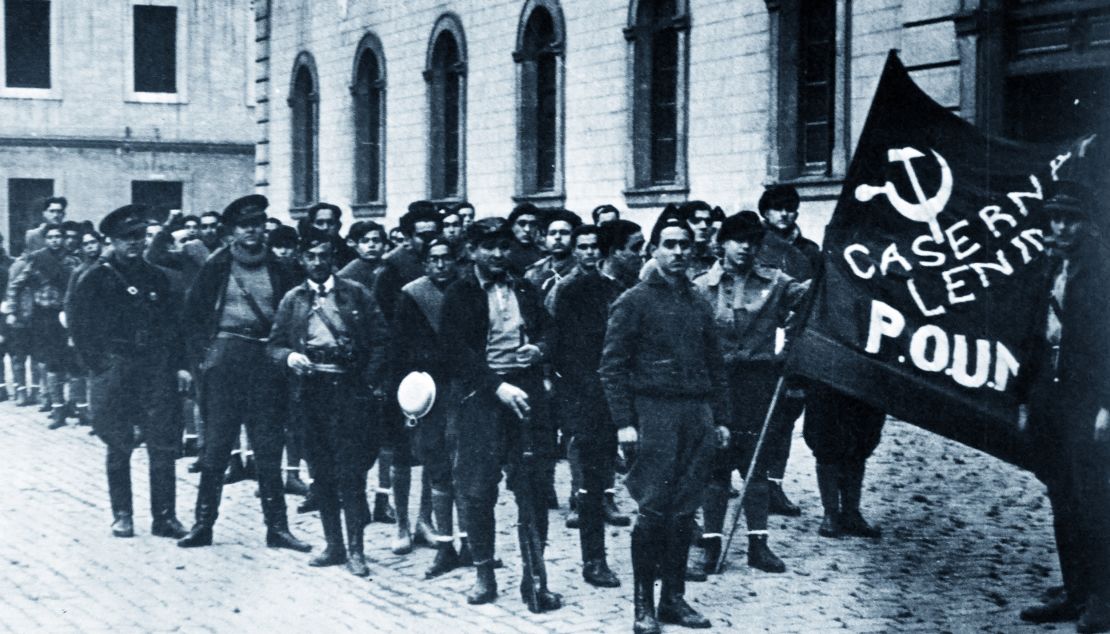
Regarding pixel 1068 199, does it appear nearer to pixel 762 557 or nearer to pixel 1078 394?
pixel 1078 394

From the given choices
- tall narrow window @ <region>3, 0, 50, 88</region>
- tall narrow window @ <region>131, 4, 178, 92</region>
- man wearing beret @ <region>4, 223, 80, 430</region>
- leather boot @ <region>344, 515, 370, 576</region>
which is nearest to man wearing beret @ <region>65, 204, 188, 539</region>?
leather boot @ <region>344, 515, 370, 576</region>

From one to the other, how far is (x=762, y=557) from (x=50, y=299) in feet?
32.2

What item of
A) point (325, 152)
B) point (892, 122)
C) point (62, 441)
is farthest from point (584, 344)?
point (325, 152)

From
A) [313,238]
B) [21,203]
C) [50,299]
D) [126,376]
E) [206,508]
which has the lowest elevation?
[206,508]

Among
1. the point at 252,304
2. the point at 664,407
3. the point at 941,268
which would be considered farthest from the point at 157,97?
the point at 941,268

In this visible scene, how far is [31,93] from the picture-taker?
119ft

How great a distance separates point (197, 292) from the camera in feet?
33.1

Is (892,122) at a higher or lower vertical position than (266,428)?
higher

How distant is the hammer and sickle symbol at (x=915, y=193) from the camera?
7.57 m

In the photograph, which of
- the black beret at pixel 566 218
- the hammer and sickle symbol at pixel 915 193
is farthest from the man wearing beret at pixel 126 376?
the hammer and sickle symbol at pixel 915 193

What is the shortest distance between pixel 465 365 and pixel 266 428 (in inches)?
76.2

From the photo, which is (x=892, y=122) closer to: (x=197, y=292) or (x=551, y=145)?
(x=197, y=292)

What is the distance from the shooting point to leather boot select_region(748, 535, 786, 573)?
9016 millimetres

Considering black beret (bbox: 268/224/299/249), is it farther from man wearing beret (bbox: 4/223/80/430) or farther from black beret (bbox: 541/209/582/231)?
man wearing beret (bbox: 4/223/80/430)
